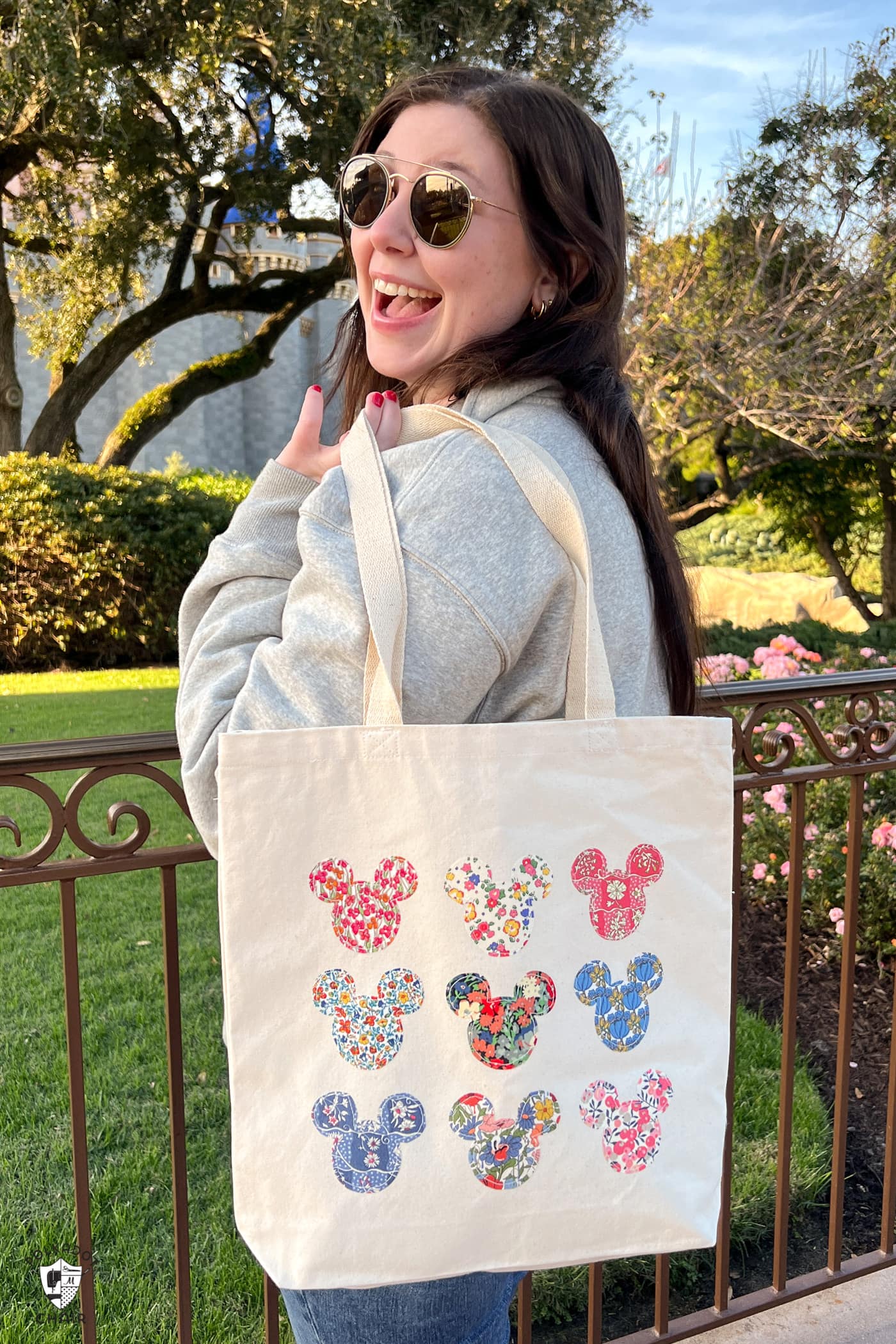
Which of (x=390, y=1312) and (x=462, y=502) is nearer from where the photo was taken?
(x=462, y=502)

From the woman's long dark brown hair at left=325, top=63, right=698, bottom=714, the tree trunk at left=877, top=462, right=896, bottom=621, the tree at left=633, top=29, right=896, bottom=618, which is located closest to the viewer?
the woman's long dark brown hair at left=325, top=63, right=698, bottom=714

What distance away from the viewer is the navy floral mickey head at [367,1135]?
971 millimetres

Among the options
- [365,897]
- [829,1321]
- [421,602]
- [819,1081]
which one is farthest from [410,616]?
[819,1081]

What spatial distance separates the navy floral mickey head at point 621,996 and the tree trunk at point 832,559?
1253cm

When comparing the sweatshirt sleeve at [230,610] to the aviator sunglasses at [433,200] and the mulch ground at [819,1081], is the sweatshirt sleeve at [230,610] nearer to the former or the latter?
the aviator sunglasses at [433,200]

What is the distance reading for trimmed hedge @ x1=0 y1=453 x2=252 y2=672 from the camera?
30.6ft

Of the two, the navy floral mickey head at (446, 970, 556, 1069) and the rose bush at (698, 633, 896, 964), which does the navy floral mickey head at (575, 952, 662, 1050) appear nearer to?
the navy floral mickey head at (446, 970, 556, 1069)

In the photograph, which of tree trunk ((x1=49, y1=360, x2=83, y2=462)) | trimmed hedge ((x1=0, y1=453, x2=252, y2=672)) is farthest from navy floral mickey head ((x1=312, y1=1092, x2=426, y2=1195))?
tree trunk ((x1=49, y1=360, x2=83, y2=462))

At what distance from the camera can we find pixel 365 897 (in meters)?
0.97

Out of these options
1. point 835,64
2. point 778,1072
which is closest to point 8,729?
point 778,1072

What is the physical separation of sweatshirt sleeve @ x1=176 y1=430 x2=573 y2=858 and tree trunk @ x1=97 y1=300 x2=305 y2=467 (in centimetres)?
1071

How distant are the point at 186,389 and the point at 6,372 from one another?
5.84ft

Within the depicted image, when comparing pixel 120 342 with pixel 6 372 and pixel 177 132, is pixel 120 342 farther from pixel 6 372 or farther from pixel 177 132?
pixel 177 132

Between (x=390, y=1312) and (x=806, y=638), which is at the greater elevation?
(x=390, y=1312)
